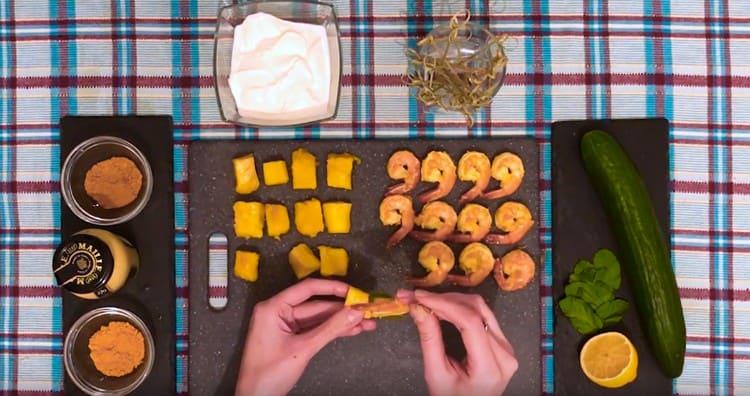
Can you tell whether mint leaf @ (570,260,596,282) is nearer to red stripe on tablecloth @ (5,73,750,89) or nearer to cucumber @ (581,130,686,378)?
cucumber @ (581,130,686,378)

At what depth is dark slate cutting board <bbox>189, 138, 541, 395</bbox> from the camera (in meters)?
1.45

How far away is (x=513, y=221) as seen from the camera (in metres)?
1.44

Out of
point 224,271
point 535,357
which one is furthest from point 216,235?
point 535,357

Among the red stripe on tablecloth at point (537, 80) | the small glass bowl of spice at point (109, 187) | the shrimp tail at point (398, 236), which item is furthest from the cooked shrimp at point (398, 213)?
the small glass bowl of spice at point (109, 187)

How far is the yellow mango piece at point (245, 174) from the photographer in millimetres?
1437

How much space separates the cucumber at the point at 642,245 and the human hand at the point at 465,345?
0.89 ft

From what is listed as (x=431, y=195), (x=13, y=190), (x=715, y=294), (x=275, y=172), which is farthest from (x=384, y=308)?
(x=13, y=190)

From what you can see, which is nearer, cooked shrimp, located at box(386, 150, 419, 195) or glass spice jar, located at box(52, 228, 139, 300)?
glass spice jar, located at box(52, 228, 139, 300)

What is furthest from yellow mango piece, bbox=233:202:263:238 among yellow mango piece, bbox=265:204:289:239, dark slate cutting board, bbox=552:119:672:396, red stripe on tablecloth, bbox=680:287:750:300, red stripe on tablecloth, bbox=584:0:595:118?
red stripe on tablecloth, bbox=680:287:750:300

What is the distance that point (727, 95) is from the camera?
1464 mm

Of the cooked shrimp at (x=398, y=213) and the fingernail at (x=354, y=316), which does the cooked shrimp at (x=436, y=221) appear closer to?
the cooked shrimp at (x=398, y=213)

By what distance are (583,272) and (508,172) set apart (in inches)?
9.5

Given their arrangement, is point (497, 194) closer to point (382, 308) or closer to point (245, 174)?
point (382, 308)

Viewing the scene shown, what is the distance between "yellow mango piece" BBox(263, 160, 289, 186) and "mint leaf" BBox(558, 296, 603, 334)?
1.94ft
